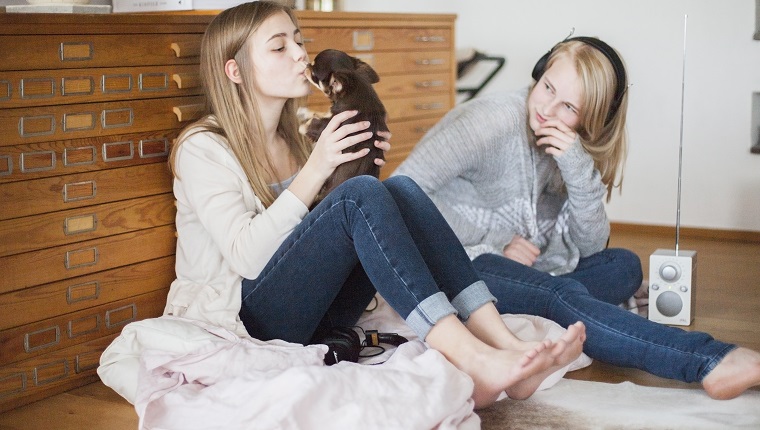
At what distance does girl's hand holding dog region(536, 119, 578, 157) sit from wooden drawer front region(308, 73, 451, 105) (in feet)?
3.76

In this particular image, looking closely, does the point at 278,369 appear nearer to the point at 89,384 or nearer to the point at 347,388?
the point at 347,388

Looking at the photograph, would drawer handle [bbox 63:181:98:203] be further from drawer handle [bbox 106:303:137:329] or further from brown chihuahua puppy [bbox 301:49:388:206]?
brown chihuahua puppy [bbox 301:49:388:206]

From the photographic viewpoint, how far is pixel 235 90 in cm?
215

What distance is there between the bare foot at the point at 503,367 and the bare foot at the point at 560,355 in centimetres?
2

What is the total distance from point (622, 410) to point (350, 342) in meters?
0.60

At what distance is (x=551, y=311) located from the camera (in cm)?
221

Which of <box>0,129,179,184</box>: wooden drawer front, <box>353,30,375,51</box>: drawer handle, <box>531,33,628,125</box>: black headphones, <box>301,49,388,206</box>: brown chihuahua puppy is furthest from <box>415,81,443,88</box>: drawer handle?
<box>301,49,388,206</box>: brown chihuahua puppy

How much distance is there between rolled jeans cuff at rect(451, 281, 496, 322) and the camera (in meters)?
1.89

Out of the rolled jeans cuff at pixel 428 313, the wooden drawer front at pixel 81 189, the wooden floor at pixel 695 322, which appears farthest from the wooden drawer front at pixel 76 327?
the rolled jeans cuff at pixel 428 313

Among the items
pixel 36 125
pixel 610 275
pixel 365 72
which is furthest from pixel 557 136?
pixel 36 125

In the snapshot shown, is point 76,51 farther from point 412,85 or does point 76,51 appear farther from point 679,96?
point 679,96

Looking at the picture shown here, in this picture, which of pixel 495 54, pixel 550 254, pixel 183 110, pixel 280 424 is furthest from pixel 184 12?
pixel 495 54

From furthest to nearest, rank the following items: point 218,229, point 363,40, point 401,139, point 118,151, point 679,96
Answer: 1. point 679,96
2. point 401,139
3. point 363,40
4. point 118,151
5. point 218,229

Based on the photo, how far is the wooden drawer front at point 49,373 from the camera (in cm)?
201
